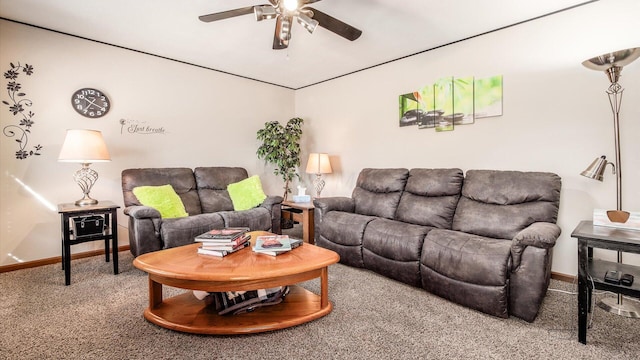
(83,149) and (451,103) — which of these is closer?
(83,149)

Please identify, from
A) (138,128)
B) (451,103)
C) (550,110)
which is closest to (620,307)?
(550,110)

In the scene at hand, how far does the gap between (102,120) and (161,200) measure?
1227 mm

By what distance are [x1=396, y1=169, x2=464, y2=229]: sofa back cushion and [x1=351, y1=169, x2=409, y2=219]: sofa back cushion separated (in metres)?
0.11

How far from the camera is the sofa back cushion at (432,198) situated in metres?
2.92

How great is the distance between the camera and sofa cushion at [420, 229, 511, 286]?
6.64ft

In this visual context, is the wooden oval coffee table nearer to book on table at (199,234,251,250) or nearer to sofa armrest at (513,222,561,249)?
book on table at (199,234,251,250)

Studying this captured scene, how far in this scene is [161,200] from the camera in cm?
325

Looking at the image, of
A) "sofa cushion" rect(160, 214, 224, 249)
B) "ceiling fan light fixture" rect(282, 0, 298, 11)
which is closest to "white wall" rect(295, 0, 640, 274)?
"ceiling fan light fixture" rect(282, 0, 298, 11)

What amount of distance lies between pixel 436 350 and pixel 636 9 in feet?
9.73

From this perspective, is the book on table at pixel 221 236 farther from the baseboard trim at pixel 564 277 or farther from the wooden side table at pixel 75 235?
the baseboard trim at pixel 564 277

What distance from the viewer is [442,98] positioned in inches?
139

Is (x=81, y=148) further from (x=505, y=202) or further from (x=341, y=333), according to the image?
(x=505, y=202)

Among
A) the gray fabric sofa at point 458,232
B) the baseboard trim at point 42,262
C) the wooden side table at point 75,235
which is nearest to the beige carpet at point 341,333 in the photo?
the gray fabric sofa at point 458,232

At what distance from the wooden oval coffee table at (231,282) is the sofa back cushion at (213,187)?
1702mm
